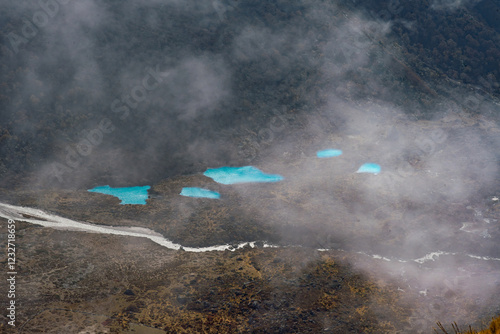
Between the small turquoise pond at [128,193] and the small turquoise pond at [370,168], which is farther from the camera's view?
the small turquoise pond at [370,168]

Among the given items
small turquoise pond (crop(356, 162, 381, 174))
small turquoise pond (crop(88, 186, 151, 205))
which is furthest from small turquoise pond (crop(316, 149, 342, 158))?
small turquoise pond (crop(88, 186, 151, 205))

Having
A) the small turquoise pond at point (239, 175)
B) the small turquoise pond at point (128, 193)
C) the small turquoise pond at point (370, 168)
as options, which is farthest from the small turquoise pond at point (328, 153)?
the small turquoise pond at point (128, 193)

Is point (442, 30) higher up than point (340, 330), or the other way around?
point (442, 30)

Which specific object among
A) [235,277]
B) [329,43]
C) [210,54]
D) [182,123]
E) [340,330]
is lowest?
[340,330]

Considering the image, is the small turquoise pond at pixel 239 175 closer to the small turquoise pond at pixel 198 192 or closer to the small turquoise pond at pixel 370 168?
the small turquoise pond at pixel 198 192

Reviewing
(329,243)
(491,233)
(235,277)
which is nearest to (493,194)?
(491,233)

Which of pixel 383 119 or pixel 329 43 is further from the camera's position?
pixel 329 43

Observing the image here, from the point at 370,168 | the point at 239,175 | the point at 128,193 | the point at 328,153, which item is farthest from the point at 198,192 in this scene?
the point at 370,168

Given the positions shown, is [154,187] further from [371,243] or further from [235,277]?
[371,243]
